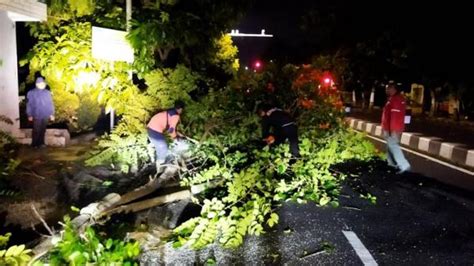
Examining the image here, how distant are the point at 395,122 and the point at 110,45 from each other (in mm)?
5939

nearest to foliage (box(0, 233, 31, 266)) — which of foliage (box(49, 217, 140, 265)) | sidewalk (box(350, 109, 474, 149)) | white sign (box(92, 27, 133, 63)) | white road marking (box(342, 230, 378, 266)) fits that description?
foliage (box(49, 217, 140, 265))

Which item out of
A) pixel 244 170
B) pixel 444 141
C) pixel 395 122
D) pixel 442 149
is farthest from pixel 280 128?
pixel 444 141

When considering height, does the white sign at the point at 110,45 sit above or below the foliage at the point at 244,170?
above

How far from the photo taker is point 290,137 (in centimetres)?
936

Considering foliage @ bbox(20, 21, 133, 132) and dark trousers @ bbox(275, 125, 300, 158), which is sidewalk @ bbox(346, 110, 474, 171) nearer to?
dark trousers @ bbox(275, 125, 300, 158)

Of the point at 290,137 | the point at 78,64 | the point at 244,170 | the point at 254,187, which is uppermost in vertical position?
the point at 78,64

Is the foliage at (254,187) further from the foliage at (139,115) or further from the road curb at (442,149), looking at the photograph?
the road curb at (442,149)

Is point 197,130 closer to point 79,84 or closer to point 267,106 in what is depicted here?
point 267,106

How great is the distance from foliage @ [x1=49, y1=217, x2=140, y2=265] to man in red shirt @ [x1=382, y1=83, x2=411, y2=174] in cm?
671

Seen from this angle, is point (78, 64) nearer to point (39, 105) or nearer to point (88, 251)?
point (39, 105)

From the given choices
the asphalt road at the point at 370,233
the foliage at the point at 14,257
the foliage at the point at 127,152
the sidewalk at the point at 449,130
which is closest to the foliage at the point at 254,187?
the asphalt road at the point at 370,233

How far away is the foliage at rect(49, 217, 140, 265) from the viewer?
14.0ft

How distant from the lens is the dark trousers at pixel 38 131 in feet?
37.8

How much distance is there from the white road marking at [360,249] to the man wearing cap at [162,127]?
3718 millimetres
